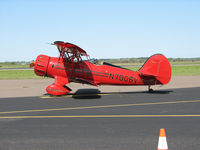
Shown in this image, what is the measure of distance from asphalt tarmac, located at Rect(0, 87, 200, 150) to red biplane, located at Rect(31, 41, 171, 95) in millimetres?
4547

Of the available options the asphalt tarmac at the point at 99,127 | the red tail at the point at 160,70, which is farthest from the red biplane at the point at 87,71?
the asphalt tarmac at the point at 99,127

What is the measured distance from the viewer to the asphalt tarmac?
5.44m

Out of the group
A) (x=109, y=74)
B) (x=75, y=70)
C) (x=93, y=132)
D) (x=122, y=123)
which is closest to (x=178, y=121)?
(x=122, y=123)

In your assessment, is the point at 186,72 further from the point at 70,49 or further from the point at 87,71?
the point at 70,49

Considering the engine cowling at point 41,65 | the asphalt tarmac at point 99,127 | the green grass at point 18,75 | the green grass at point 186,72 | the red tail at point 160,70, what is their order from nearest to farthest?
the asphalt tarmac at point 99,127
the engine cowling at point 41,65
the red tail at point 160,70
the green grass at point 18,75
the green grass at point 186,72

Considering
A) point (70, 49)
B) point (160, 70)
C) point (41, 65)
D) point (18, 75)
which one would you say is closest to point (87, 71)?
point (70, 49)

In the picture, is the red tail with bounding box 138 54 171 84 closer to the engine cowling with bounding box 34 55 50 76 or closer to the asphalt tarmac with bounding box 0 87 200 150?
the asphalt tarmac with bounding box 0 87 200 150

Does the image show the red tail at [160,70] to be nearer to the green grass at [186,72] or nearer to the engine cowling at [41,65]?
the engine cowling at [41,65]

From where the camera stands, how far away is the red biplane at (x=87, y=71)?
47.6ft

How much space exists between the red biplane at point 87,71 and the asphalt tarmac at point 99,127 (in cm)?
455

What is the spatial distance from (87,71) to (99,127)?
8032 mm

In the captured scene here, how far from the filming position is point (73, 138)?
5.92 metres

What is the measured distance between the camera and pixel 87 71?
1465 centimetres

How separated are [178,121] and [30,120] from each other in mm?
5863
